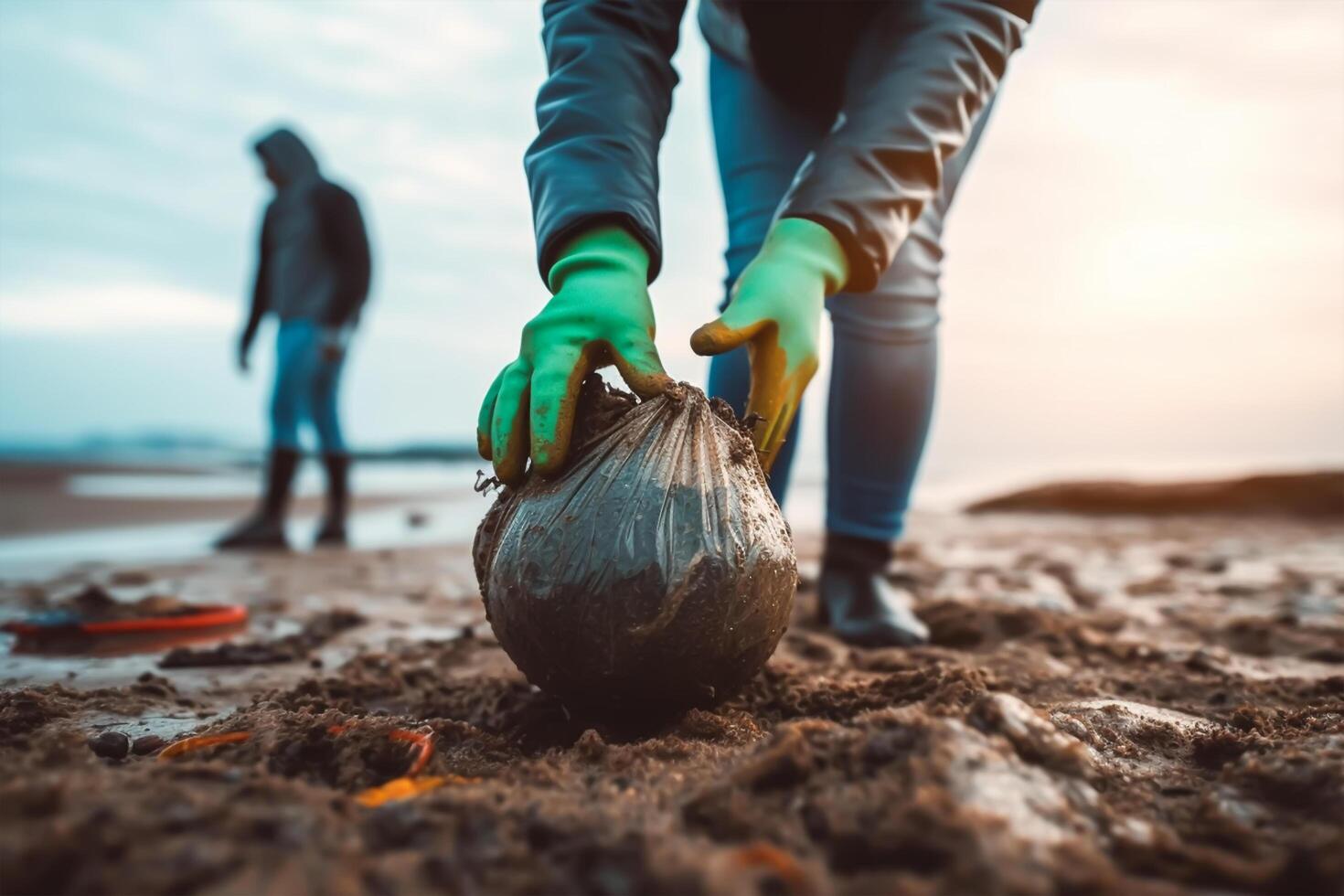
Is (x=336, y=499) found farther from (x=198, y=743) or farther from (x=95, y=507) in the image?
(x=198, y=743)

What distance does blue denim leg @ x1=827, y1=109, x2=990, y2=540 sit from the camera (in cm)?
249

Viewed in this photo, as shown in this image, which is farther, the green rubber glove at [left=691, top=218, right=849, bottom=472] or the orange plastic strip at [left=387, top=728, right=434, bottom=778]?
the green rubber glove at [left=691, top=218, right=849, bottom=472]

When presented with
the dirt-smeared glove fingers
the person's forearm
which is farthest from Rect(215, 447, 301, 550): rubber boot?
the dirt-smeared glove fingers

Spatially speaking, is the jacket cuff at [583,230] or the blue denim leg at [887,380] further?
the blue denim leg at [887,380]

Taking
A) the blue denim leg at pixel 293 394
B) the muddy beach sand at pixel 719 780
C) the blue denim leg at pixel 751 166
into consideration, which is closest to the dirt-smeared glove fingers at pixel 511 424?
the muddy beach sand at pixel 719 780

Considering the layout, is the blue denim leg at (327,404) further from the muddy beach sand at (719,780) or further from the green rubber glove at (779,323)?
the green rubber glove at (779,323)

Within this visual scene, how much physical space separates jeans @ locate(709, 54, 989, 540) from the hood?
4.37 meters

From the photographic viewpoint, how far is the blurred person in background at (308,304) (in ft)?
18.1

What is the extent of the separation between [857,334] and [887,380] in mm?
162

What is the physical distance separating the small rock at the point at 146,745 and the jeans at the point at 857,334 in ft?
5.14

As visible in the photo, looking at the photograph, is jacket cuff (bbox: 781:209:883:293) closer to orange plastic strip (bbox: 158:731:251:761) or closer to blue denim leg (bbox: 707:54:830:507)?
blue denim leg (bbox: 707:54:830:507)

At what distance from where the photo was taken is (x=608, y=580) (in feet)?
4.40

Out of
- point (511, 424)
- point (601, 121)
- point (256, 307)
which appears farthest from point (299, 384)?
point (511, 424)

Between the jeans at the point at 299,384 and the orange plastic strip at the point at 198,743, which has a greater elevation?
the jeans at the point at 299,384
